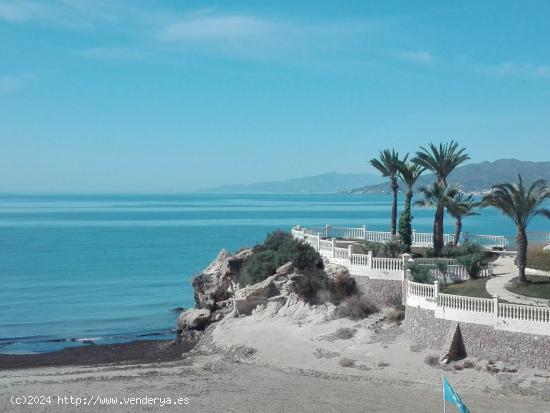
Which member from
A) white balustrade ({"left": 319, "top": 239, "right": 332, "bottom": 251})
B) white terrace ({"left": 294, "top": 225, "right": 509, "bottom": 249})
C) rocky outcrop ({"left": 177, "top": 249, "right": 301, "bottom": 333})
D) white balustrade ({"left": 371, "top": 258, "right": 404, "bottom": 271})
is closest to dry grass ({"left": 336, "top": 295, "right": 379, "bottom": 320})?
white balustrade ({"left": 371, "top": 258, "right": 404, "bottom": 271})

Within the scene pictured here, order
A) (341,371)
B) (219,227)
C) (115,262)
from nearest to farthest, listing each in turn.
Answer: (341,371) → (115,262) → (219,227)

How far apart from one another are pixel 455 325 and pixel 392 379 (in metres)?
3.04

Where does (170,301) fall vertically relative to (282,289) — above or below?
below

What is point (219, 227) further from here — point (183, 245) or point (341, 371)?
point (341, 371)

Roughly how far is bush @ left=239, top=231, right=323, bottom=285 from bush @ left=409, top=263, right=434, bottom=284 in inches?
282

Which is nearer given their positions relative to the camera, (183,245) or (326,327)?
(326,327)

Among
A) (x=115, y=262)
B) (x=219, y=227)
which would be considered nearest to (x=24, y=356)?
(x=115, y=262)

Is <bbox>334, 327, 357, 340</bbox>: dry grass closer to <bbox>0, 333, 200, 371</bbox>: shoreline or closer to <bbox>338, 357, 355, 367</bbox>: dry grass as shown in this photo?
<bbox>338, 357, 355, 367</bbox>: dry grass

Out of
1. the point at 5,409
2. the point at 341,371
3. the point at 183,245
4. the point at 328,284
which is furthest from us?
the point at 183,245

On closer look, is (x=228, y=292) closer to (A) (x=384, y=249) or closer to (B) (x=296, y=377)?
(A) (x=384, y=249)

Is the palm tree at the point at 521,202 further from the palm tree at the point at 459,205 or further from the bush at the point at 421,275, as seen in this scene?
the palm tree at the point at 459,205

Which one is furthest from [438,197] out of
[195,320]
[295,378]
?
[295,378]

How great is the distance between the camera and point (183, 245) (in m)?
104

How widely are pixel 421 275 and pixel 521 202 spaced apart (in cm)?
507
